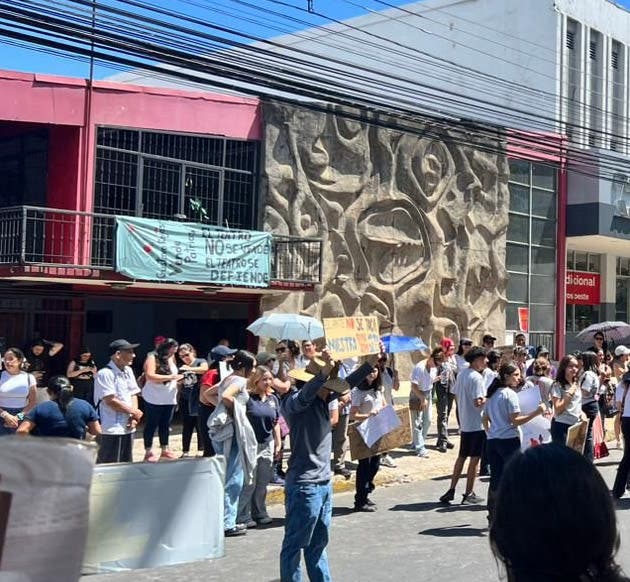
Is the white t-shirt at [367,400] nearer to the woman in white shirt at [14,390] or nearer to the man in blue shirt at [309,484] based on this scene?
the man in blue shirt at [309,484]

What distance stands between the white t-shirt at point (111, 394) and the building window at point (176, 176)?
25.8ft

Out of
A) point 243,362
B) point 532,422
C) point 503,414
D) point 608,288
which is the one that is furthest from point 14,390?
point 608,288

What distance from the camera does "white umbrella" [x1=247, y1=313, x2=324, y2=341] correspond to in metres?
13.9

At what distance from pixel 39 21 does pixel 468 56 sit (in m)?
23.1

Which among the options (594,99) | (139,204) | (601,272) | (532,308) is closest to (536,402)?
(139,204)

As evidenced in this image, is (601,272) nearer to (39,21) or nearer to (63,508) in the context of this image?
(39,21)

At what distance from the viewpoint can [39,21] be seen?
1025cm

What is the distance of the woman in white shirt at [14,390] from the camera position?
9156 millimetres

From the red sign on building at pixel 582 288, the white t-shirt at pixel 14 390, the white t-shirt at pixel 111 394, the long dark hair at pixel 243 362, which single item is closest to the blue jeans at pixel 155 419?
the white t-shirt at pixel 111 394

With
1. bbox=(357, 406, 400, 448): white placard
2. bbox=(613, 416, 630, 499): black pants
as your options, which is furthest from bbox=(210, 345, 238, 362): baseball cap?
bbox=(613, 416, 630, 499): black pants

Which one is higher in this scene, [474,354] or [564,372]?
[474,354]

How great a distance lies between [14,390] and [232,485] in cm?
297

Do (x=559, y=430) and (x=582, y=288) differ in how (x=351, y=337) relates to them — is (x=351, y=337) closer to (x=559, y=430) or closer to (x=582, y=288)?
(x=559, y=430)

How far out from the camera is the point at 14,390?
9180 millimetres
